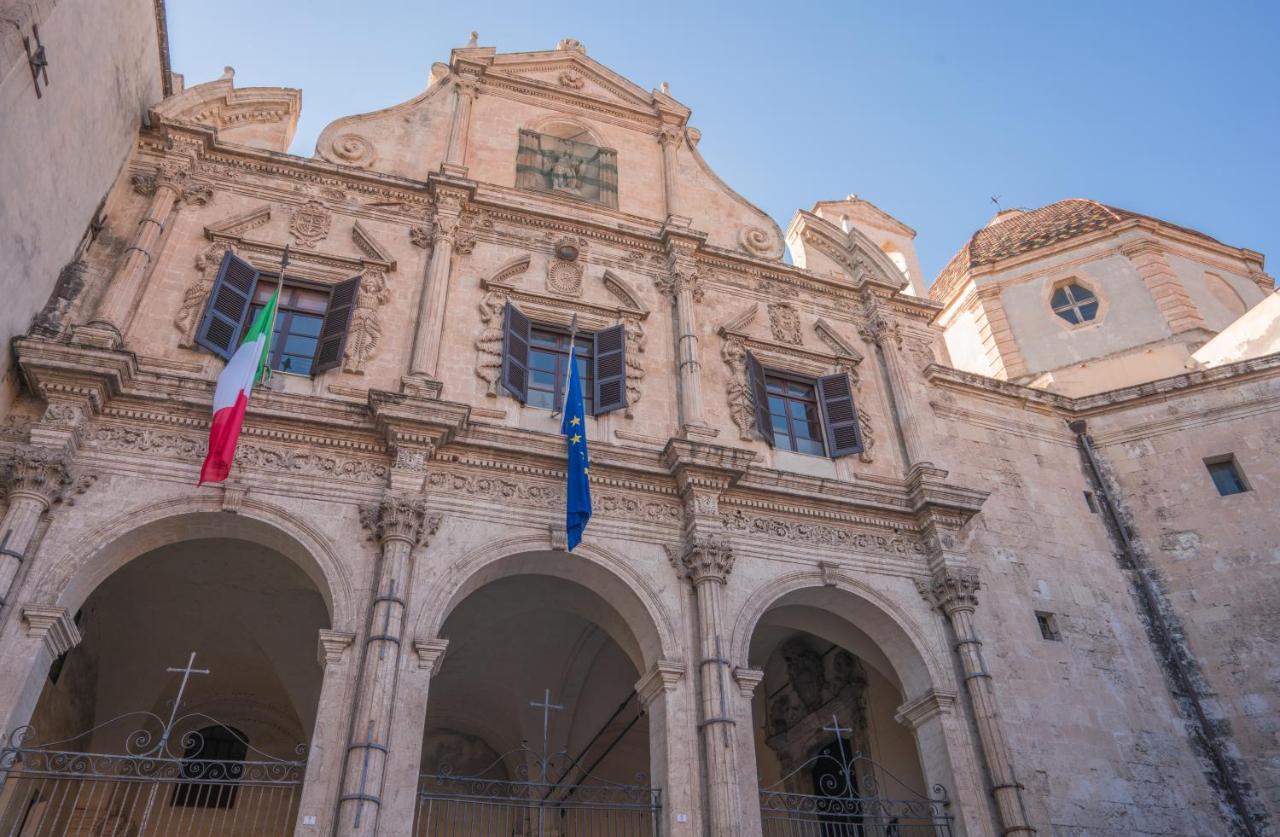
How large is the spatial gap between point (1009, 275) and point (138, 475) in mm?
18284

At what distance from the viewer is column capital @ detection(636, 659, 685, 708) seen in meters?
10.5

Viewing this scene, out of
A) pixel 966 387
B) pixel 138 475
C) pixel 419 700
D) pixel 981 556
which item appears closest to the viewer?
pixel 419 700

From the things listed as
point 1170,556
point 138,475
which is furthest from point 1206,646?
point 138,475

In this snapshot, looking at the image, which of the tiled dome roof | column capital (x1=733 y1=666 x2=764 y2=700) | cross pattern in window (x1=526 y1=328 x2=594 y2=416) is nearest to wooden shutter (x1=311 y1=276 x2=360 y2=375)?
cross pattern in window (x1=526 y1=328 x2=594 y2=416)

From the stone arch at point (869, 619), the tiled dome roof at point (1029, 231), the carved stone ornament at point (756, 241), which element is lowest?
the stone arch at point (869, 619)

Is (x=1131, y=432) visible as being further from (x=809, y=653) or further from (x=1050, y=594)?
(x=809, y=653)

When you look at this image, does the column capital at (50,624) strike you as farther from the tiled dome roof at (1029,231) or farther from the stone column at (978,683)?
the tiled dome roof at (1029,231)

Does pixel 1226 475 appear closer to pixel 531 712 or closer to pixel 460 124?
pixel 531 712

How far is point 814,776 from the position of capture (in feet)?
47.9

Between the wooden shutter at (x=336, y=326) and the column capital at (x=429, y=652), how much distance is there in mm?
3915

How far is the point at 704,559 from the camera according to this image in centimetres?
1123

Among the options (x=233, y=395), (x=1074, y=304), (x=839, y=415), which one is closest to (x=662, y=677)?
(x=839, y=415)

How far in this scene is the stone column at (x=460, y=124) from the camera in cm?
1424

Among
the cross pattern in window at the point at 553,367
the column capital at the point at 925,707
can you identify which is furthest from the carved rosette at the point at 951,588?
the cross pattern in window at the point at 553,367
